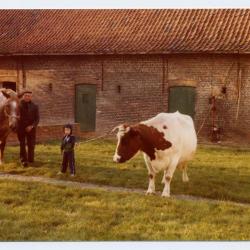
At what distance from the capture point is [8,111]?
11.5 m

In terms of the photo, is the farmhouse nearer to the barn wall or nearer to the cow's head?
the barn wall

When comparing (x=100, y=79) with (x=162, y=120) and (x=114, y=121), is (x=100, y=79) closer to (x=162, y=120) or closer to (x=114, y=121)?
(x=114, y=121)

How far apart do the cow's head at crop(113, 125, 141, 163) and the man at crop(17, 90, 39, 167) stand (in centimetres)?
317

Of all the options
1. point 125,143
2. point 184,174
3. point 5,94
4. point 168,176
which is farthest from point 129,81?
point 125,143

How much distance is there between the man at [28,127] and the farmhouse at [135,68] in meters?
1.56

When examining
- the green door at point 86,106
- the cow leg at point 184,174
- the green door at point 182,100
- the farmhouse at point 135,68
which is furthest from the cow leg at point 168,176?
the green door at point 182,100

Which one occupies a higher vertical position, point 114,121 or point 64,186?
point 114,121

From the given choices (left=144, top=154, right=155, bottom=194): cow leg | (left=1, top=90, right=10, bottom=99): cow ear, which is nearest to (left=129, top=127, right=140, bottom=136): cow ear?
(left=144, top=154, right=155, bottom=194): cow leg

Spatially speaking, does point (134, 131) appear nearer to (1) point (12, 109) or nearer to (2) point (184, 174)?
(2) point (184, 174)

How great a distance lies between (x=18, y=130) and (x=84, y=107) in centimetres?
260

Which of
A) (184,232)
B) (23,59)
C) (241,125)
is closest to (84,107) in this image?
(23,59)

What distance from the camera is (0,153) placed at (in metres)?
12.3

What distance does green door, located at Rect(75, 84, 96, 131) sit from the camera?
42.3 feet

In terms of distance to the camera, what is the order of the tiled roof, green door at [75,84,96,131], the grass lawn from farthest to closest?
the tiled roof
green door at [75,84,96,131]
the grass lawn
